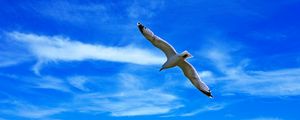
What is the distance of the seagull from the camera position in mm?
33188

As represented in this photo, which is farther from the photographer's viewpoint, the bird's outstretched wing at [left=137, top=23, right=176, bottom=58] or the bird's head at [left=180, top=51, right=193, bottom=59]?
the bird's head at [left=180, top=51, right=193, bottom=59]

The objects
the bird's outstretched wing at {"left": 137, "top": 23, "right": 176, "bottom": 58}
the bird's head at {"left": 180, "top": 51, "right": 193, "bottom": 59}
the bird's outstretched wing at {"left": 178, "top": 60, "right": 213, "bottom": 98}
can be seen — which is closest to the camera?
the bird's outstretched wing at {"left": 137, "top": 23, "right": 176, "bottom": 58}

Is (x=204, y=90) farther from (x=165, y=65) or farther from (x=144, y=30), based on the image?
(x=144, y=30)

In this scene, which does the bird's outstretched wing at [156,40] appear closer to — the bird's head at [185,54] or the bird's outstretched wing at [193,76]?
the bird's head at [185,54]

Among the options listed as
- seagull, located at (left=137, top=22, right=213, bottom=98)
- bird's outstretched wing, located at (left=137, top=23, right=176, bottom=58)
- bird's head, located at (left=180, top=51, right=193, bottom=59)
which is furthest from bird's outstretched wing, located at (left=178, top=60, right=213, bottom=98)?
bird's outstretched wing, located at (left=137, top=23, right=176, bottom=58)

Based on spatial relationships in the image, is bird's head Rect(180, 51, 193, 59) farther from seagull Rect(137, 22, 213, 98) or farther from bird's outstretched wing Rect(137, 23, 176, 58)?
bird's outstretched wing Rect(137, 23, 176, 58)

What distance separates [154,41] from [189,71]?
3931 millimetres

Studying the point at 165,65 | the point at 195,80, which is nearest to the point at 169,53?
the point at 165,65

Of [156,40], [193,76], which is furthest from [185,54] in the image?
[193,76]

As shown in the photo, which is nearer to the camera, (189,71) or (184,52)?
(184,52)

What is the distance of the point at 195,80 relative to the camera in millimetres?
36719

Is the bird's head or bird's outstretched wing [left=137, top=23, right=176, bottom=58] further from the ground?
bird's outstretched wing [left=137, top=23, right=176, bottom=58]

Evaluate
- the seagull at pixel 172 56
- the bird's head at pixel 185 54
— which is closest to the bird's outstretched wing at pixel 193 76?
the seagull at pixel 172 56

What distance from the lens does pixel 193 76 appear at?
36.4 m
